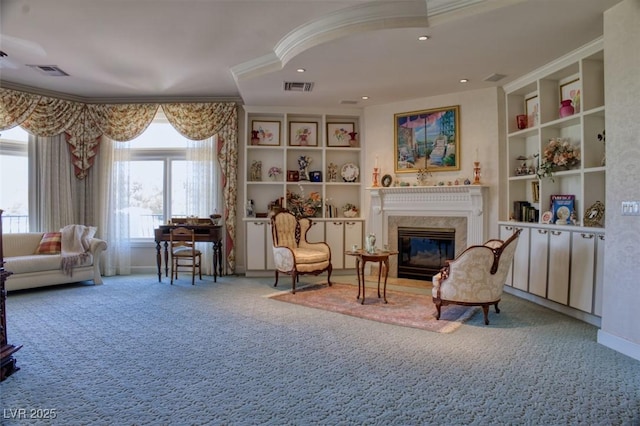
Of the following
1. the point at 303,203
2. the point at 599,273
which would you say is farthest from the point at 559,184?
the point at 303,203

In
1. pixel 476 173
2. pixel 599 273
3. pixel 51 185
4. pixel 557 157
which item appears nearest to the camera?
pixel 599 273

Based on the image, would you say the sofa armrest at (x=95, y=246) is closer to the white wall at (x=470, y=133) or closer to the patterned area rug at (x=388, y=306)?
the patterned area rug at (x=388, y=306)

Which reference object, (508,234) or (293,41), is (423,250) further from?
(293,41)

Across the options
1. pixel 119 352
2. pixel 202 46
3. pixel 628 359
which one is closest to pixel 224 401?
pixel 119 352

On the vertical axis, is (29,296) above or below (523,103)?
below

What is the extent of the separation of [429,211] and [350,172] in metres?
1.52

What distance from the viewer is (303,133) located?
6.59 m

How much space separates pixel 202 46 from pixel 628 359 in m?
4.96

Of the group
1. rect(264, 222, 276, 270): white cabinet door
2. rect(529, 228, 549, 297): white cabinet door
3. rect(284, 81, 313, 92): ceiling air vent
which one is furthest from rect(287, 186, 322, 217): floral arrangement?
rect(529, 228, 549, 297): white cabinet door

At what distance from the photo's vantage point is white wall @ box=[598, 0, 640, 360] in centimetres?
293

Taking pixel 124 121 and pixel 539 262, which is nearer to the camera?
pixel 539 262

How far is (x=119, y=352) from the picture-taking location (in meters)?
→ 3.06

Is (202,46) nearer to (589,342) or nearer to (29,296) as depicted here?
(29,296)

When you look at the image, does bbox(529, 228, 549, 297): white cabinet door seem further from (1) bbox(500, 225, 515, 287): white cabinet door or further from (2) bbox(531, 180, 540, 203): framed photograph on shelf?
(2) bbox(531, 180, 540, 203): framed photograph on shelf
